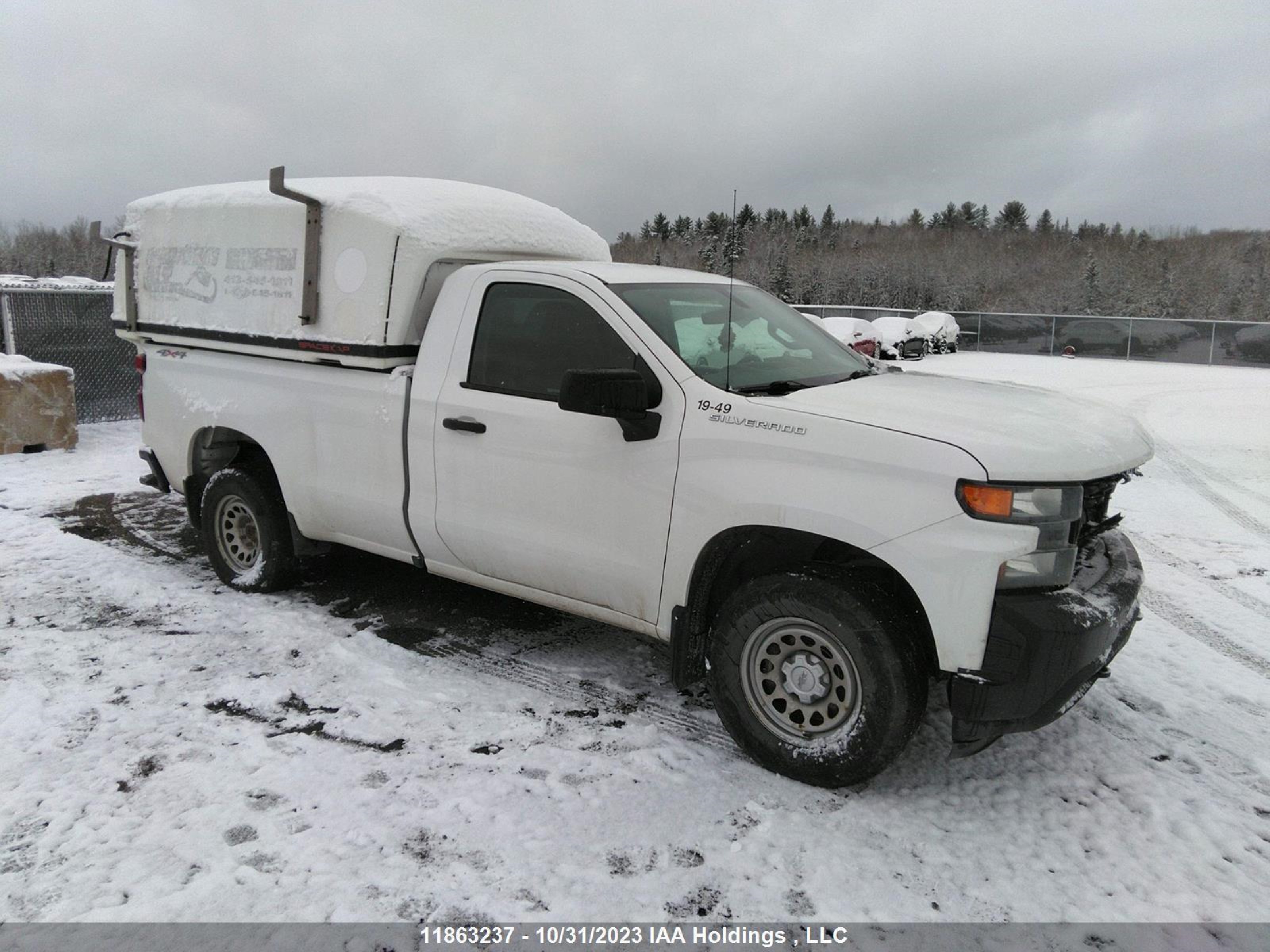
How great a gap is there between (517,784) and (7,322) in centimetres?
1148

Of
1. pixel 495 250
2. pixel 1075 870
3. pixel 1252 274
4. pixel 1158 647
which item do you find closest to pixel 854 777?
pixel 1075 870

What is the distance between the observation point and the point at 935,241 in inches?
3765

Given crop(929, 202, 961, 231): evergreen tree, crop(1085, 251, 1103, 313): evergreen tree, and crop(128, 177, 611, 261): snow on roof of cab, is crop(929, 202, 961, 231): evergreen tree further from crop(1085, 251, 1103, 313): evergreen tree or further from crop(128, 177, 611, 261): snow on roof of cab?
crop(128, 177, 611, 261): snow on roof of cab

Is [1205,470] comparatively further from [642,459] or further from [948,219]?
[948,219]

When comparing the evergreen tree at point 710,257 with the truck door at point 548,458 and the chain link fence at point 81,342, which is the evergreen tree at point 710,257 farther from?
the chain link fence at point 81,342

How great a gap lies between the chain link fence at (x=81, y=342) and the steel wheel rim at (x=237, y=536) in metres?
7.41

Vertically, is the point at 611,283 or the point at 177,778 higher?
the point at 611,283

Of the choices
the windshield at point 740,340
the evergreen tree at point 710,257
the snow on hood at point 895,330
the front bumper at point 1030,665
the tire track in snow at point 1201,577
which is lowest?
the tire track in snow at point 1201,577

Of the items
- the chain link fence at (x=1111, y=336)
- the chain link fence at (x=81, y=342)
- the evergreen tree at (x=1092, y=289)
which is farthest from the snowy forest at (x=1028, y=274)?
the chain link fence at (x=81, y=342)

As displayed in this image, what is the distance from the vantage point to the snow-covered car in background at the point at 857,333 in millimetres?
Result: 24109

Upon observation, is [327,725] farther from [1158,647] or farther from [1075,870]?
[1158,647]

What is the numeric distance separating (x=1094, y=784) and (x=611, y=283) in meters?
3.00

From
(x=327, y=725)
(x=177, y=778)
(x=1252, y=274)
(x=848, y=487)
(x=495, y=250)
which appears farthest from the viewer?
(x=1252, y=274)

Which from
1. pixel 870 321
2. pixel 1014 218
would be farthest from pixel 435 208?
pixel 1014 218
